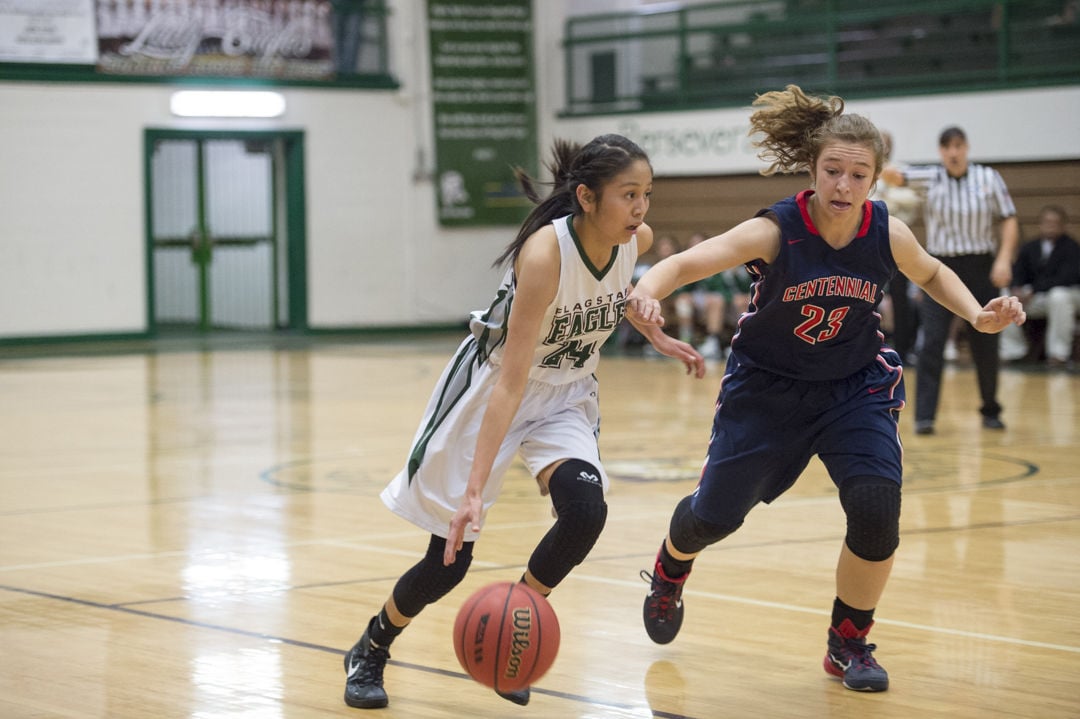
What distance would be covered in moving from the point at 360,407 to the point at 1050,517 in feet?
20.7

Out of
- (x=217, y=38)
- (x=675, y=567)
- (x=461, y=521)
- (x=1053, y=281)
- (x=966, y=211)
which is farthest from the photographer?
(x=217, y=38)

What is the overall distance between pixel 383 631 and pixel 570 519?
60cm

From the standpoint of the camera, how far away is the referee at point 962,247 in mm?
9773

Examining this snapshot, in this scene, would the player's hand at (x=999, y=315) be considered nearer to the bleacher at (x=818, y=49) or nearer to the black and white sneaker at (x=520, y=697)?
the black and white sneaker at (x=520, y=697)

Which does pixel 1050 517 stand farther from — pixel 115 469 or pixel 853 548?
pixel 115 469

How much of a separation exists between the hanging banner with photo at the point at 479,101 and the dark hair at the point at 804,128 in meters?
16.7

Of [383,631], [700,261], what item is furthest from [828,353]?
[383,631]

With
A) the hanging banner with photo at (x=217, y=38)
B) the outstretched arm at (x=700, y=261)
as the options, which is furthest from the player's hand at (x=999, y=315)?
the hanging banner with photo at (x=217, y=38)

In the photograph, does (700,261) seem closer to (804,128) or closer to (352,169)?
(804,128)

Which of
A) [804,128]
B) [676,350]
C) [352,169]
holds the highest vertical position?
[352,169]

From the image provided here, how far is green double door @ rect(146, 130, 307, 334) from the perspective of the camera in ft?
66.2

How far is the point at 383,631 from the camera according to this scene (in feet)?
13.3

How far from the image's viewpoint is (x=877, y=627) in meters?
4.80

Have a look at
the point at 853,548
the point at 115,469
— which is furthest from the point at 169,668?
the point at 115,469
